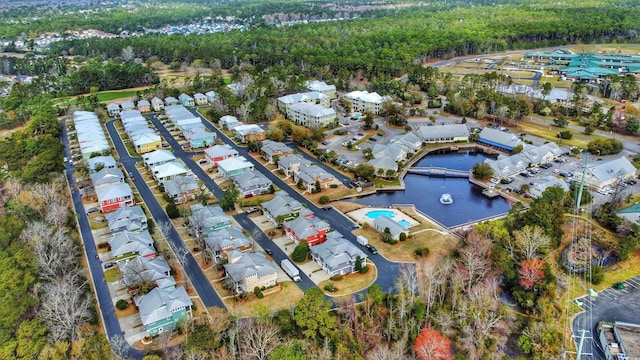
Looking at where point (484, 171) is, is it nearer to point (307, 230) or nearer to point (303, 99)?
point (307, 230)

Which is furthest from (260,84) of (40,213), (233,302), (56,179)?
(233,302)

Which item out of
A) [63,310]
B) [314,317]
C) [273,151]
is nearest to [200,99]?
[273,151]

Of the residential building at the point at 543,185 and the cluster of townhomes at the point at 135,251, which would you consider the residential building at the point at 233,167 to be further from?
the residential building at the point at 543,185

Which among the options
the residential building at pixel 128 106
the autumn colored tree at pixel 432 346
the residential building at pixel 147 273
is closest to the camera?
the autumn colored tree at pixel 432 346

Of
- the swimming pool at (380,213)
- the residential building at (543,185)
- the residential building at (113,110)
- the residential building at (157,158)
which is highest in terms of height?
the residential building at (113,110)

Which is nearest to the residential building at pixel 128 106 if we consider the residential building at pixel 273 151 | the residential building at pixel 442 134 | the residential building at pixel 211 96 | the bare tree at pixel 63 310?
the residential building at pixel 211 96

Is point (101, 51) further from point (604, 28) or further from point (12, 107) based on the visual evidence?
point (604, 28)

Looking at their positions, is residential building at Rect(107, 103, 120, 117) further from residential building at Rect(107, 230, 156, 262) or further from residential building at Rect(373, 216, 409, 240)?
residential building at Rect(373, 216, 409, 240)
